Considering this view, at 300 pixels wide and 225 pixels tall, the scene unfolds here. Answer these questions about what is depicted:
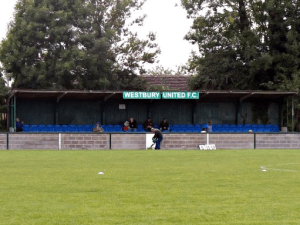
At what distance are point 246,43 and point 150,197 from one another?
43.4 metres

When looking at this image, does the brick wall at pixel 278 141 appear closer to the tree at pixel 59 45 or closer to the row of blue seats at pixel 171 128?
the row of blue seats at pixel 171 128

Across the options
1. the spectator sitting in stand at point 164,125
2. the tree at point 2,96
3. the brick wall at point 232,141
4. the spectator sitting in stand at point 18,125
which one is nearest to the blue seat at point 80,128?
the spectator sitting in stand at point 18,125

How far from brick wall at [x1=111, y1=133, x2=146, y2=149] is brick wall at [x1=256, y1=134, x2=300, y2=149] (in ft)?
22.9

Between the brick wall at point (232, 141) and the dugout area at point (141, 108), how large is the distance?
20.8ft

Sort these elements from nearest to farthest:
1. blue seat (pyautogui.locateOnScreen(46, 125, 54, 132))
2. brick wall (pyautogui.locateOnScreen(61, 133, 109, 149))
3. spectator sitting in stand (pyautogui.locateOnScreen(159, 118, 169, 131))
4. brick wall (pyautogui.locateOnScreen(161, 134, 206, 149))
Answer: brick wall (pyautogui.locateOnScreen(61, 133, 109, 149)) → brick wall (pyautogui.locateOnScreen(161, 134, 206, 149)) → spectator sitting in stand (pyautogui.locateOnScreen(159, 118, 169, 131)) → blue seat (pyautogui.locateOnScreen(46, 125, 54, 132))

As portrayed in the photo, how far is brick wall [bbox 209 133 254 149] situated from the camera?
37375 mm

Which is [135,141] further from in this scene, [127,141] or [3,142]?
[3,142]

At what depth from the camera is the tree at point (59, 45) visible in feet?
177

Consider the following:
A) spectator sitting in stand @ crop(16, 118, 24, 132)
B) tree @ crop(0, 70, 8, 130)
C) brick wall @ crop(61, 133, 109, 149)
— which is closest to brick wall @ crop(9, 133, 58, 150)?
brick wall @ crop(61, 133, 109, 149)

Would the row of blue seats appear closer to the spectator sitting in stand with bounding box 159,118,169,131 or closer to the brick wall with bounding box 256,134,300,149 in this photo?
the spectator sitting in stand with bounding box 159,118,169,131

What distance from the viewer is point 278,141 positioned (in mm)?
37938

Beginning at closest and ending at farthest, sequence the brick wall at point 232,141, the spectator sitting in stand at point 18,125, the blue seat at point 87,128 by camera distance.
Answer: the brick wall at point 232,141 → the spectator sitting in stand at point 18,125 → the blue seat at point 87,128

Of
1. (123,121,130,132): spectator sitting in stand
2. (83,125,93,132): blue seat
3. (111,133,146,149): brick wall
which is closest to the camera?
(111,133,146,149): brick wall

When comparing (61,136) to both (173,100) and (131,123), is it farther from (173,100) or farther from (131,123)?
(173,100)
